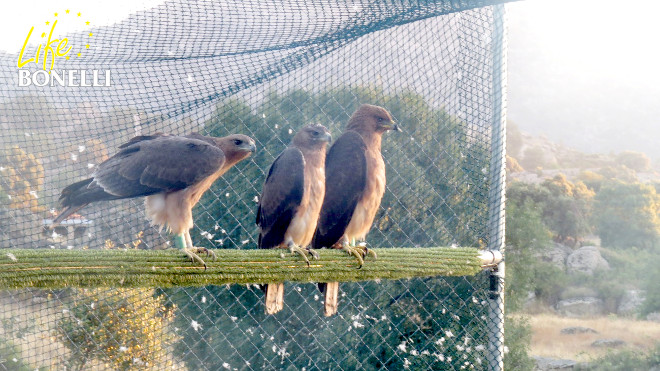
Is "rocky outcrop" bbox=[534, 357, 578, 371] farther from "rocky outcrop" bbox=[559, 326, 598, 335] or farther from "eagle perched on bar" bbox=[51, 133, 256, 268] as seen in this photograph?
"eagle perched on bar" bbox=[51, 133, 256, 268]

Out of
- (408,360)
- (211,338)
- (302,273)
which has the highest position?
(302,273)

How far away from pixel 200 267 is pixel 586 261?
42.4 ft

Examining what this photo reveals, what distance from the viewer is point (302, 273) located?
2.08 m

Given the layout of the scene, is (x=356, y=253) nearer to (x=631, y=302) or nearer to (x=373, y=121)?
(x=373, y=121)

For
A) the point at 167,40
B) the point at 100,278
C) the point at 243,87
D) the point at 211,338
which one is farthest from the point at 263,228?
the point at 211,338

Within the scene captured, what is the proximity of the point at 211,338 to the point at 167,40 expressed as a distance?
2.35 metres

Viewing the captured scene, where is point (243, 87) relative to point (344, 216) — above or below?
above

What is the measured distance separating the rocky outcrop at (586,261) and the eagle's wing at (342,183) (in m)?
11.4

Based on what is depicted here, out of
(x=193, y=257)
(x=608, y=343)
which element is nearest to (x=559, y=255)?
(x=608, y=343)

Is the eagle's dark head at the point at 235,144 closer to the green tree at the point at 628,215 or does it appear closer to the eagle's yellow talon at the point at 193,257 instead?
the eagle's yellow talon at the point at 193,257

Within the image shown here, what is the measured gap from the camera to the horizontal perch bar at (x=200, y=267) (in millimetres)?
1697

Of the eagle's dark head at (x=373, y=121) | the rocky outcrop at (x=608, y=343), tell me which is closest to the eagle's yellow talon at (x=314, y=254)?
the eagle's dark head at (x=373, y=121)

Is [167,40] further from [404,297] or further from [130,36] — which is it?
[404,297]

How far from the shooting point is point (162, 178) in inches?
84.7
